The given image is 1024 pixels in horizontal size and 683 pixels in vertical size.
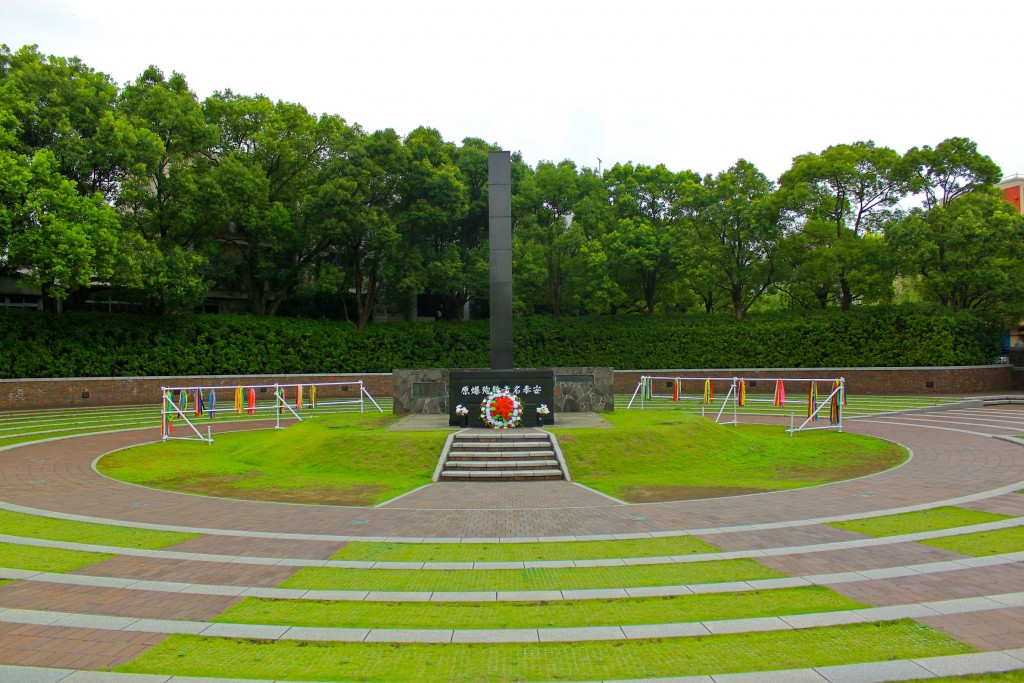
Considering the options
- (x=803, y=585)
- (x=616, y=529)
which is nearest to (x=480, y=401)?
(x=616, y=529)

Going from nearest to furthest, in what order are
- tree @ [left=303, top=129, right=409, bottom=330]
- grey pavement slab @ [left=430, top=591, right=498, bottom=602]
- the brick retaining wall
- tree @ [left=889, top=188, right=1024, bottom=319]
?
grey pavement slab @ [left=430, top=591, right=498, bottom=602]
the brick retaining wall
tree @ [left=889, top=188, right=1024, bottom=319]
tree @ [left=303, top=129, right=409, bottom=330]

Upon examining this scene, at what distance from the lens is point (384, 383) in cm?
3309

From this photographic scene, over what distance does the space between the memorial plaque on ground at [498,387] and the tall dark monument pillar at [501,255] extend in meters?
1.40

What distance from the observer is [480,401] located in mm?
17328

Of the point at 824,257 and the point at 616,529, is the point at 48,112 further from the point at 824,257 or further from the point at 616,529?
the point at 824,257

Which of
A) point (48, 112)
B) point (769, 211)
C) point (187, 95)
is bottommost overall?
point (769, 211)

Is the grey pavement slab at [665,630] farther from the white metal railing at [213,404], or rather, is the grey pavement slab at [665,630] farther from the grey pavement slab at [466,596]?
the white metal railing at [213,404]

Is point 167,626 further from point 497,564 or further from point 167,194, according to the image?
point 167,194

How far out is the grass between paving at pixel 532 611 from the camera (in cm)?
568

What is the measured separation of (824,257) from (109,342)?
3210 cm

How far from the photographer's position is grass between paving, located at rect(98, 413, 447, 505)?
40.3ft

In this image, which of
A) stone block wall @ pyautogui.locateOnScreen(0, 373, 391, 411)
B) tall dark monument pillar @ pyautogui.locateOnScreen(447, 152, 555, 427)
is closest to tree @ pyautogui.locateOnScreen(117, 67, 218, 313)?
stone block wall @ pyautogui.locateOnScreen(0, 373, 391, 411)

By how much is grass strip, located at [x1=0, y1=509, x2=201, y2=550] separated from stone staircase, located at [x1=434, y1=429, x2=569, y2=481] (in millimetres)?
5641

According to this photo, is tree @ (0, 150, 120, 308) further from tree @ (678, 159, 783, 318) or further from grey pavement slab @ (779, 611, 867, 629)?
tree @ (678, 159, 783, 318)
